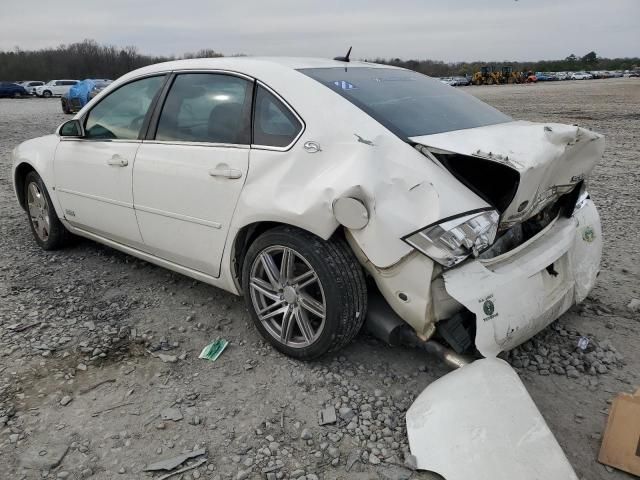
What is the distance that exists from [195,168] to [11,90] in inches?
1684

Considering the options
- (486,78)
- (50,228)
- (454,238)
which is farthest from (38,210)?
(486,78)

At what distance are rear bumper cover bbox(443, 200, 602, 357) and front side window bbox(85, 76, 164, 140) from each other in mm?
2445

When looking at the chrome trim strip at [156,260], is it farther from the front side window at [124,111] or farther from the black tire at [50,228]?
the front side window at [124,111]

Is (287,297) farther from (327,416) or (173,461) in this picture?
(173,461)

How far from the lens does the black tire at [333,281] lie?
265cm

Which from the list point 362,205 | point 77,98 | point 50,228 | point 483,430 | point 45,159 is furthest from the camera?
point 77,98

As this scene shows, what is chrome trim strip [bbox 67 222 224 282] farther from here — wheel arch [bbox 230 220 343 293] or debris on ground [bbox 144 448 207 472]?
debris on ground [bbox 144 448 207 472]

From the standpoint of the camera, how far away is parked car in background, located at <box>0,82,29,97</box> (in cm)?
3841

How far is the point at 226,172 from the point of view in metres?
3.04

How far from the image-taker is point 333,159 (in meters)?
2.66

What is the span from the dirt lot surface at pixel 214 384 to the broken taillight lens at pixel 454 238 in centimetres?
80

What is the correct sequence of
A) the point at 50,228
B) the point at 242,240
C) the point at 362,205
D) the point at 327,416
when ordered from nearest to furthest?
the point at 362,205 < the point at 327,416 < the point at 242,240 < the point at 50,228

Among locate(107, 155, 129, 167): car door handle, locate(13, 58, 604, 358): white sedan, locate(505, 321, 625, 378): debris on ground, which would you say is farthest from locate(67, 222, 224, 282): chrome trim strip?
locate(505, 321, 625, 378): debris on ground

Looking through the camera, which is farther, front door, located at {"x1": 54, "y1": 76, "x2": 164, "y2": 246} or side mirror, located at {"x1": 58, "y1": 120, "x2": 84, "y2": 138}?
side mirror, located at {"x1": 58, "y1": 120, "x2": 84, "y2": 138}
